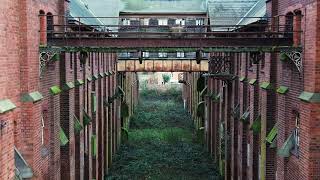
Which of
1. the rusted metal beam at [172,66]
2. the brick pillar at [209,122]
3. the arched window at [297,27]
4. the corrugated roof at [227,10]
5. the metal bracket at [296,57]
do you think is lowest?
the brick pillar at [209,122]

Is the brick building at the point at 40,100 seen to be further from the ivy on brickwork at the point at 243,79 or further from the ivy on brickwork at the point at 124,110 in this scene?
the ivy on brickwork at the point at 124,110

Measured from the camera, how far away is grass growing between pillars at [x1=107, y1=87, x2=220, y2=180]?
28.9 meters

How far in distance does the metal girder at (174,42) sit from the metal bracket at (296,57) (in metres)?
1.32

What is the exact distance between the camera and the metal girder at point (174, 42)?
14625 mm

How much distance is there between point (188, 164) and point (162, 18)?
13.7 meters

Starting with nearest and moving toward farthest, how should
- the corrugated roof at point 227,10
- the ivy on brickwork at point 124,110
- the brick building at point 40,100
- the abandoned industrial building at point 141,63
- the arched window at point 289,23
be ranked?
1. the brick building at point 40,100
2. the abandoned industrial building at point 141,63
3. the arched window at point 289,23
4. the corrugated roof at point 227,10
5. the ivy on brickwork at point 124,110

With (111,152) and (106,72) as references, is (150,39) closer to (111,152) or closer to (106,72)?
(106,72)

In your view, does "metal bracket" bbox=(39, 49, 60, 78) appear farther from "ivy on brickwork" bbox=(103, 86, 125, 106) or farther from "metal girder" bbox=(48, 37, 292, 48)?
"ivy on brickwork" bbox=(103, 86, 125, 106)

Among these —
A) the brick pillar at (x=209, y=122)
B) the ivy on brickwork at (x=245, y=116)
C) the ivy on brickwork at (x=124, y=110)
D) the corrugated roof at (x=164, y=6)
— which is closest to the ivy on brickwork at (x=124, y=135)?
the ivy on brickwork at (x=124, y=110)

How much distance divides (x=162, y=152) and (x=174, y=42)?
20448mm

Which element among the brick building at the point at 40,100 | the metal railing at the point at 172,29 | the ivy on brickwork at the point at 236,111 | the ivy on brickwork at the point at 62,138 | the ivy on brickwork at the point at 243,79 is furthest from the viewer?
the ivy on brickwork at the point at 236,111

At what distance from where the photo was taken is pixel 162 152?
113 feet

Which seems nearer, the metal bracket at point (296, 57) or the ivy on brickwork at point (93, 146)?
the metal bracket at point (296, 57)

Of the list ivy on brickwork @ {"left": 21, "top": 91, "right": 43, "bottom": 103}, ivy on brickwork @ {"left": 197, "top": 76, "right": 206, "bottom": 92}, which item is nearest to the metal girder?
ivy on brickwork @ {"left": 21, "top": 91, "right": 43, "bottom": 103}
